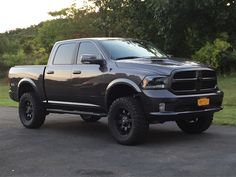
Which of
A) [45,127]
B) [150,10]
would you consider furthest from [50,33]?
[45,127]

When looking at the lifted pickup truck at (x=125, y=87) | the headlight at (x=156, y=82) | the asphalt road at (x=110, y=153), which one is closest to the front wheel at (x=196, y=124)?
the lifted pickup truck at (x=125, y=87)

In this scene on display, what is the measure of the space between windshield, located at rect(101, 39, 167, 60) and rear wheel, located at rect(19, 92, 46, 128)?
242 centimetres

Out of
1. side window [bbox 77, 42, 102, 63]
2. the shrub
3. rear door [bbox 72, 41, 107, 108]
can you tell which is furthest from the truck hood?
the shrub

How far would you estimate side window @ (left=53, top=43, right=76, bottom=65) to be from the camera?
1204 centimetres

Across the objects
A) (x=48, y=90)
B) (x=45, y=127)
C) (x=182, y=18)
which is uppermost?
(x=182, y=18)

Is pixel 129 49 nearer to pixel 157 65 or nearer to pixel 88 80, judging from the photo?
pixel 88 80

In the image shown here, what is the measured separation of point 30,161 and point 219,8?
20.4 meters

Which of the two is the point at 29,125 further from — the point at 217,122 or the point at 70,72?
the point at 217,122

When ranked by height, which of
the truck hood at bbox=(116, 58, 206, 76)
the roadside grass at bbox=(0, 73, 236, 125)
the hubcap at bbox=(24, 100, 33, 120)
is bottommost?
the roadside grass at bbox=(0, 73, 236, 125)

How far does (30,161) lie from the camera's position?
902 cm

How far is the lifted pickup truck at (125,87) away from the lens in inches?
390

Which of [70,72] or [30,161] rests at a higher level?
[70,72]

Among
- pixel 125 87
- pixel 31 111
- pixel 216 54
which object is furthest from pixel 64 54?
pixel 216 54

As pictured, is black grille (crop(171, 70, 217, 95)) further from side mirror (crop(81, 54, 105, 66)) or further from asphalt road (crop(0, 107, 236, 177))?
side mirror (crop(81, 54, 105, 66))
